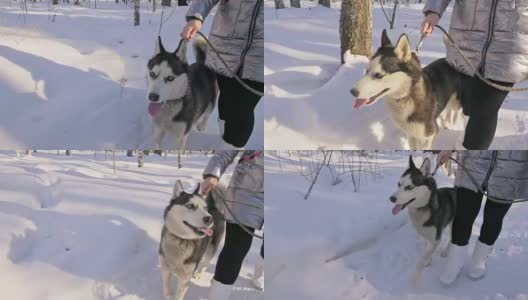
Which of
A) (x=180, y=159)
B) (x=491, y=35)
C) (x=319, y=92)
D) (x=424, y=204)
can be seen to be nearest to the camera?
(x=491, y=35)

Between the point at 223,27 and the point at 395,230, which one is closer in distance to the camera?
the point at 223,27

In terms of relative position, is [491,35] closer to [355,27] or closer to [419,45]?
[419,45]

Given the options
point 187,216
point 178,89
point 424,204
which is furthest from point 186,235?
point 424,204

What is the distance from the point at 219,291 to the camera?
1558 mm

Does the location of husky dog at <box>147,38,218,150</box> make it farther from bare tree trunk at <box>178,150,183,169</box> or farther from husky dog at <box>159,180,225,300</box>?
husky dog at <box>159,180,225,300</box>

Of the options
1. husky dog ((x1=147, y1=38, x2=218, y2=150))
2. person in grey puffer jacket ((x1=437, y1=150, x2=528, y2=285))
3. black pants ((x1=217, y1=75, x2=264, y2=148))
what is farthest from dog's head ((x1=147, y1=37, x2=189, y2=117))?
person in grey puffer jacket ((x1=437, y1=150, x2=528, y2=285))

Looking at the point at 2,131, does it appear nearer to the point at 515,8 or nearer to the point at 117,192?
the point at 117,192

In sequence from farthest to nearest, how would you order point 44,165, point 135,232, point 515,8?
1. point 135,232
2. point 44,165
3. point 515,8

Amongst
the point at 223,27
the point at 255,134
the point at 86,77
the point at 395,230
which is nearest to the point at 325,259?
the point at 395,230

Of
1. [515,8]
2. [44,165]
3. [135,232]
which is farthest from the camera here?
[135,232]

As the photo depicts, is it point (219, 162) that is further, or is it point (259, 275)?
point (259, 275)

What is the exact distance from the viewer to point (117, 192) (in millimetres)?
1560

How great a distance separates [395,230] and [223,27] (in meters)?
0.81

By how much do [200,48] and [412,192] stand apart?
78 cm
